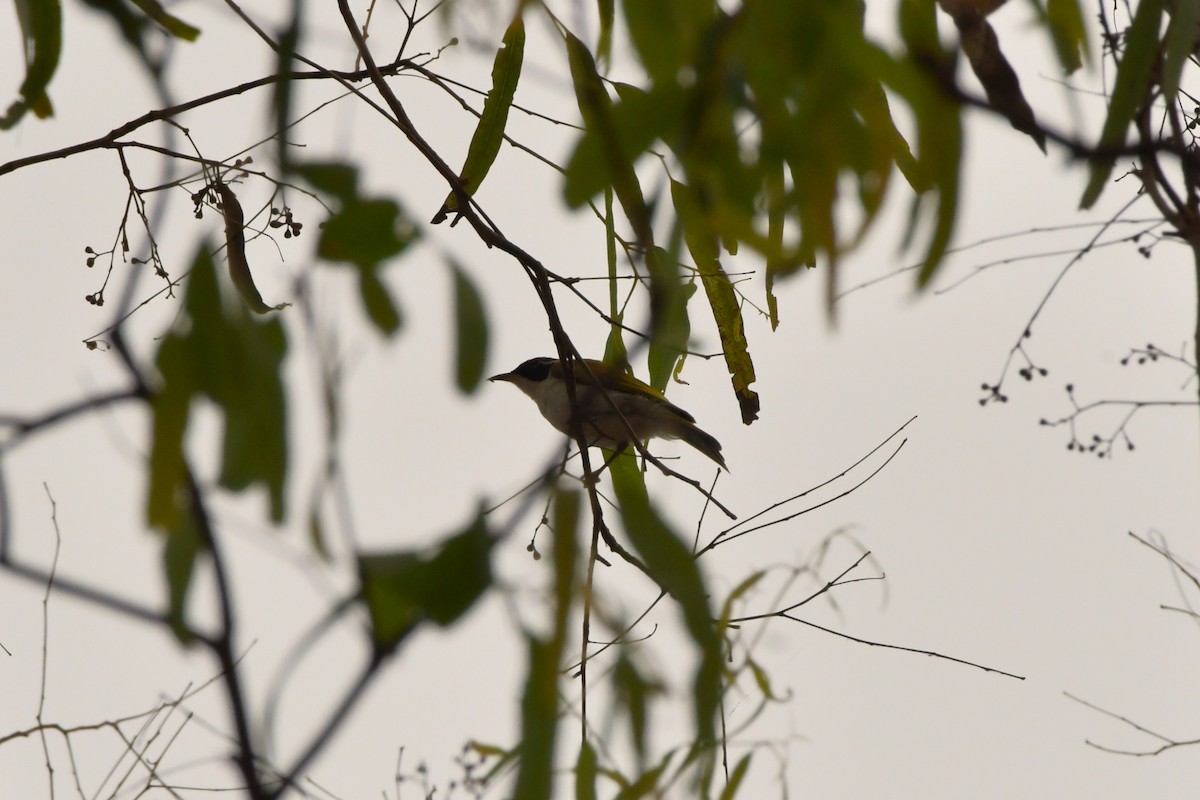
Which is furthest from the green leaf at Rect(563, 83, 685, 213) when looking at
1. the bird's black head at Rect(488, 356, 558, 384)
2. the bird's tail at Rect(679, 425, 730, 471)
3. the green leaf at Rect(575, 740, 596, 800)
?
the bird's black head at Rect(488, 356, 558, 384)

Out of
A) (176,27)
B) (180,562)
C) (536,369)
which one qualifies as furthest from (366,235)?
(536,369)

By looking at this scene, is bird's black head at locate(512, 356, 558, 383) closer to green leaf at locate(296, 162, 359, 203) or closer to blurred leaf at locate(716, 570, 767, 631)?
blurred leaf at locate(716, 570, 767, 631)

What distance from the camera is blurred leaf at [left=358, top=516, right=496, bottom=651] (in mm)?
1272

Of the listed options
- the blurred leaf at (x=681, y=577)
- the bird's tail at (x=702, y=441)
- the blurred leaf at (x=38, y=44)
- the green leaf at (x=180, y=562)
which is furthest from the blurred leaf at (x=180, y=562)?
the bird's tail at (x=702, y=441)

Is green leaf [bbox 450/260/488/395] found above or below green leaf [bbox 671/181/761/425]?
below

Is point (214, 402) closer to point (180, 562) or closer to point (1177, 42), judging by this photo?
point (180, 562)

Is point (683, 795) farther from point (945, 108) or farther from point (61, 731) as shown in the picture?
point (61, 731)

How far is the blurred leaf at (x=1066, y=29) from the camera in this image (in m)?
1.80

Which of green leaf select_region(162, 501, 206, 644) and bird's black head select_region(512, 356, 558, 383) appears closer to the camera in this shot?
green leaf select_region(162, 501, 206, 644)

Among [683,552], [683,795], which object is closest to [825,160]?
[683,552]

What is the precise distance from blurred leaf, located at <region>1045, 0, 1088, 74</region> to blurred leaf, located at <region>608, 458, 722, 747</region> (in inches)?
37.0

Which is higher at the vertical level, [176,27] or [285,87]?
[176,27]

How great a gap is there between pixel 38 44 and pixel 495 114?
4.84 feet

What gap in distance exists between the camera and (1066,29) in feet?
6.07
